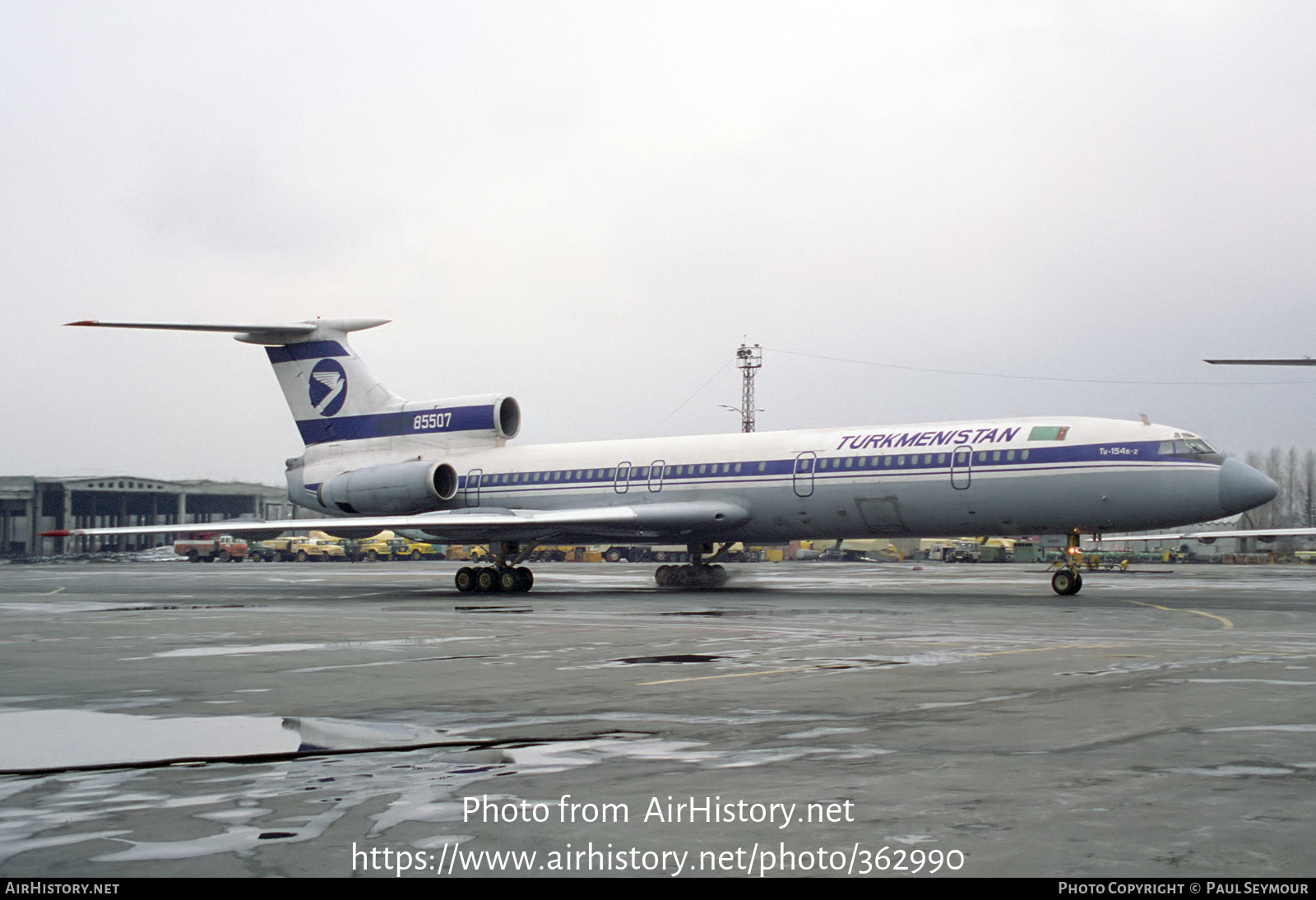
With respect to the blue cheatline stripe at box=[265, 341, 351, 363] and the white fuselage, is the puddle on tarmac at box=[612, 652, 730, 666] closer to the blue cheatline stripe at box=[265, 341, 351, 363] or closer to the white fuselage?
the white fuselage

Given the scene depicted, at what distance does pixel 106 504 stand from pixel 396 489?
80.1 meters

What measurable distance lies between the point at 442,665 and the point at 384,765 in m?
5.94

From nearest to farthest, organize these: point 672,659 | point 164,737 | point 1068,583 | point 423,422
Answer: point 164,737 → point 672,659 → point 1068,583 → point 423,422

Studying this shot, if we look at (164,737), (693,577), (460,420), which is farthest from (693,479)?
(164,737)

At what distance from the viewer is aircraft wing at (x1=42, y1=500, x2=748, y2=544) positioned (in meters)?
30.2

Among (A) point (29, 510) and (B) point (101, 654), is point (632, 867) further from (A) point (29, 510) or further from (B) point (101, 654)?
(A) point (29, 510)

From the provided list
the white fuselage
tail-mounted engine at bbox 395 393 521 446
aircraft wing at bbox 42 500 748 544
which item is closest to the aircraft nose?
the white fuselage

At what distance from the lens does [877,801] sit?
5688 millimetres

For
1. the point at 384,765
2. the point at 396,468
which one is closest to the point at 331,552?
the point at 396,468

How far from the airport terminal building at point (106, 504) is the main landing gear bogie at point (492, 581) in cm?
6334

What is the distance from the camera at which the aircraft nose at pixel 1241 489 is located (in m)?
24.9

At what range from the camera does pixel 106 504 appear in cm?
10325

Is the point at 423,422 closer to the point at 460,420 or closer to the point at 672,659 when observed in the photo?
the point at 460,420

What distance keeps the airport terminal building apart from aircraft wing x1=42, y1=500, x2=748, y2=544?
62352 millimetres
